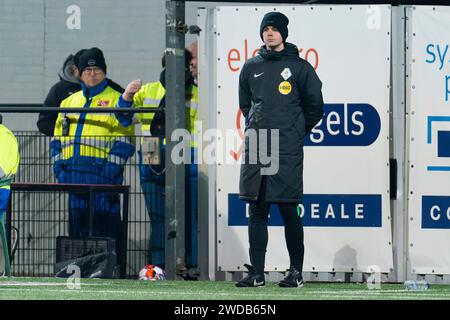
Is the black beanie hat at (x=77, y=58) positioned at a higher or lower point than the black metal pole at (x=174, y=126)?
higher

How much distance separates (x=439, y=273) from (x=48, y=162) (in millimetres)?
4252

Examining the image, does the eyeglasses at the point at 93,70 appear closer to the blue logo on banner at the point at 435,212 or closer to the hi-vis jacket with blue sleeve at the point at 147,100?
the hi-vis jacket with blue sleeve at the point at 147,100

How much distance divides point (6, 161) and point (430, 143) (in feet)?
11.7

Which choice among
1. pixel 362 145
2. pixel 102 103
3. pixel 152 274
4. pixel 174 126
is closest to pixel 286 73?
pixel 362 145

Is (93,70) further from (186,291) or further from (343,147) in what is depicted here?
(186,291)

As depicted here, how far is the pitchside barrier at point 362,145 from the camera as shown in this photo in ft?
45.2

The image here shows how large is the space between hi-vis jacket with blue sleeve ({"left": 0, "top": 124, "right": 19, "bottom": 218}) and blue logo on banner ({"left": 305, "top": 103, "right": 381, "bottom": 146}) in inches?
97.8

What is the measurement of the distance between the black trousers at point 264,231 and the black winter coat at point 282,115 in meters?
0.09

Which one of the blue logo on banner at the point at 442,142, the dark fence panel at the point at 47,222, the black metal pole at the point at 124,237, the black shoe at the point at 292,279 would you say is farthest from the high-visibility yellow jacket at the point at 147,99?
the black shoe at the point at 292,279

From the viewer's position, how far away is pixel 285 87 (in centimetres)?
1267

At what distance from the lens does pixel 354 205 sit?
45.2 ft

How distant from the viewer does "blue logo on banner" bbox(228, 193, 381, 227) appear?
13.8 m

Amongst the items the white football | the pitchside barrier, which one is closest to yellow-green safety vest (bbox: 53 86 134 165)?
the white football
